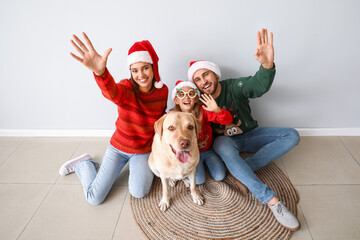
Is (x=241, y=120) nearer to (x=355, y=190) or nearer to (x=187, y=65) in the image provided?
(x=187, y=65)

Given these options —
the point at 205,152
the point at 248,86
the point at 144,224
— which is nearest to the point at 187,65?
the point at 248,86

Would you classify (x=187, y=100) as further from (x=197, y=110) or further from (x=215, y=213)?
(x=215, y=213)

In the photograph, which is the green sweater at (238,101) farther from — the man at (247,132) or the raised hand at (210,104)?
the raised hand at (210,104)

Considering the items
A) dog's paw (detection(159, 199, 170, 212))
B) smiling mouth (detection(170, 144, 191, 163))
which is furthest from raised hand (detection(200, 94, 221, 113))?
dog's paw (detection(159, 199, 170, 212))

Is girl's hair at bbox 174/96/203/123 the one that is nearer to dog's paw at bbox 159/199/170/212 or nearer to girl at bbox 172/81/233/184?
girl at bbox 172/81/233/184

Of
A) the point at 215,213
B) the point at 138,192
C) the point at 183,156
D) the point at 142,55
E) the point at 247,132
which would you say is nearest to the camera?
the point at 183,156

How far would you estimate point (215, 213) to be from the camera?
73.5 inches

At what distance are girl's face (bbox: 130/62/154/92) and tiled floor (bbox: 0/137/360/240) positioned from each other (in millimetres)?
1011

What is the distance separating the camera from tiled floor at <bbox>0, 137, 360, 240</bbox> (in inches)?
69.1

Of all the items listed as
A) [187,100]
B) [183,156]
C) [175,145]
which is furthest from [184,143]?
[187,100]

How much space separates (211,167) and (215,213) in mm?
433

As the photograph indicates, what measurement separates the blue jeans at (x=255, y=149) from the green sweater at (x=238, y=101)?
3.7 inches

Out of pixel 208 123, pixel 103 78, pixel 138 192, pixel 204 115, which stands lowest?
pixel 138 192

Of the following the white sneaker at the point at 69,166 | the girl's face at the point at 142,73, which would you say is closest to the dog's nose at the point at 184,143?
the girl's face at the point at 142,73
